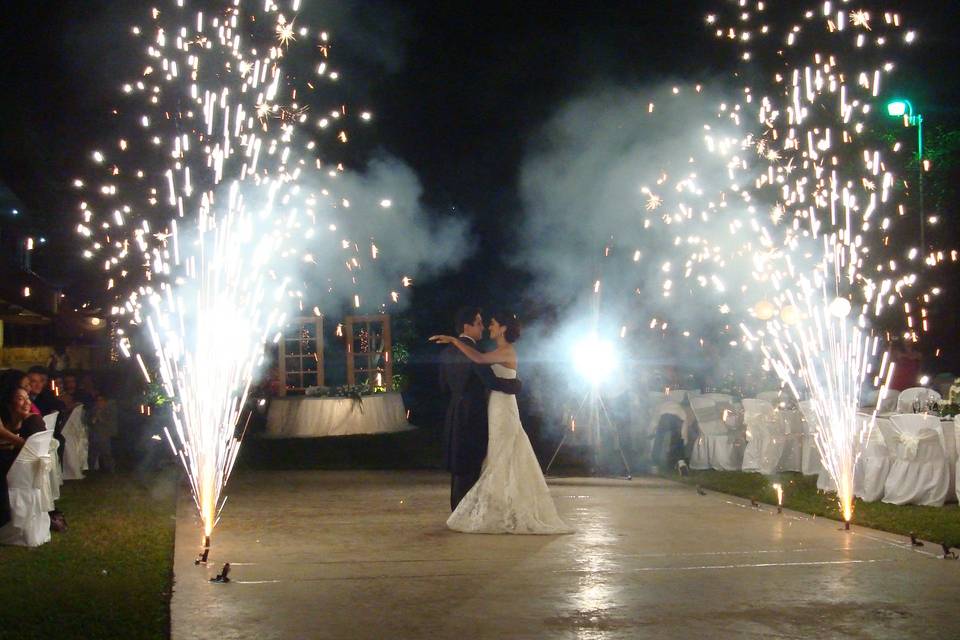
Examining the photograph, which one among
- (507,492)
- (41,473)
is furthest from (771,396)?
(41,473)

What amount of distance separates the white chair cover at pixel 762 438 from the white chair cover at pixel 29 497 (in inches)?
338

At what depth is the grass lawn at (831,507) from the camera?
8641 millimetres

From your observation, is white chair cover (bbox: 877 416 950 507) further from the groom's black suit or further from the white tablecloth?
the white tablecloth

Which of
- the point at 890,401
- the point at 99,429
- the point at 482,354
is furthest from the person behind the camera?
the point at 99,429

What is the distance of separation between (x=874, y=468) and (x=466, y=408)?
4389 millimetres

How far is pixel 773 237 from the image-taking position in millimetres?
17734

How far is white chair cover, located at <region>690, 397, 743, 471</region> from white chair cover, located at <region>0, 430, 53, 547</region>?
8827 mm

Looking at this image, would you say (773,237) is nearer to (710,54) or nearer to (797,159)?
(797,159)

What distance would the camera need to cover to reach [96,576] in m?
6.84

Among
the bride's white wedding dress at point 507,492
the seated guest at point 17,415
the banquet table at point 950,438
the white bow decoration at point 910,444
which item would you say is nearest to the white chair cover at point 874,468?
the white bow decoration at point 910,444

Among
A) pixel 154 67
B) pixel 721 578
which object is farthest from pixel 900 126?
pixel 721 578

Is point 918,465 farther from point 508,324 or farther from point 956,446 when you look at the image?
point 508,324

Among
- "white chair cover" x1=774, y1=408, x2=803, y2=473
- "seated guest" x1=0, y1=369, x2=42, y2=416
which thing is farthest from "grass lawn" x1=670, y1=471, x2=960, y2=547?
"seated guest" x1=0, y1=369, x2=42, y2=416

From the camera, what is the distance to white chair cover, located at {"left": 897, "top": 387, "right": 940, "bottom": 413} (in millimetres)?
12420
